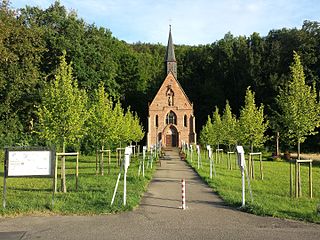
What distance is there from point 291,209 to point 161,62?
7936cm

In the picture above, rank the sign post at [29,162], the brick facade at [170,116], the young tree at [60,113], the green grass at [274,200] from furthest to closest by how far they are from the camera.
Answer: the brick facade at [170,116] → the young tree at [60,113] → the sign post at [29,162] → the green grass at [274,200]

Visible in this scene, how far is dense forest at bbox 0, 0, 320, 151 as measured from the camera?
37969 millimetres

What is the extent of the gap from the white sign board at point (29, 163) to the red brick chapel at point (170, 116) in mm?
53678

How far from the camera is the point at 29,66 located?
3812 cm

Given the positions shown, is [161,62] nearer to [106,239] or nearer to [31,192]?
[31,192]

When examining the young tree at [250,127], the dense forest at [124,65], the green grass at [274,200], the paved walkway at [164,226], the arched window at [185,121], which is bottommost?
the paved walkway at [164,226]

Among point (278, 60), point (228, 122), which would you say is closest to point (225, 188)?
point (228, 122)

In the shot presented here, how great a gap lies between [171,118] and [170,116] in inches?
14.9

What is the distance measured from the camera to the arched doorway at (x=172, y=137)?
66625mm

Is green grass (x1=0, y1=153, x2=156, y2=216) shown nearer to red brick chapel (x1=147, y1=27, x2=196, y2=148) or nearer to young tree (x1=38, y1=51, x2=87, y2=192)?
young tree (x1=38, y1=51, x2=87, y2=192)

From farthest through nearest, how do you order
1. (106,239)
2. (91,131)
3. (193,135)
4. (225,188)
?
(193,135) < (91,131) < (225,188) < (106,239)

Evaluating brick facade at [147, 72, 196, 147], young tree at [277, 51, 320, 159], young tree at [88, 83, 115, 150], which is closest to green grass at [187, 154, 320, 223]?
young tree at [277, 51, 320, 159]

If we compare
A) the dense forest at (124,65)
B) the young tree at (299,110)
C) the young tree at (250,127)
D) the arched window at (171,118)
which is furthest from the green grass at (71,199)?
the arched window at (171,118)

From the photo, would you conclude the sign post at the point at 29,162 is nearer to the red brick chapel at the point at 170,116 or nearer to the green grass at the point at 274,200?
the green grass at the point at 274,200
